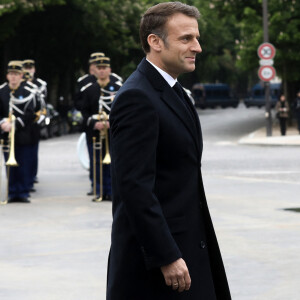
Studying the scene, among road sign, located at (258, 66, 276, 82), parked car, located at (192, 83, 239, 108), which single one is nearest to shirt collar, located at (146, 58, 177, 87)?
road sign, located at (258, 66, 276, 82)

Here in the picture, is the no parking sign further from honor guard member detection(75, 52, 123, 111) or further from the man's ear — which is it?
the man's ear

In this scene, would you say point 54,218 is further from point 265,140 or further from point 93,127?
point 265,140

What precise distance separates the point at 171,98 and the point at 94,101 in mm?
9852

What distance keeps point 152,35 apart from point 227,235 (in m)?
6.34

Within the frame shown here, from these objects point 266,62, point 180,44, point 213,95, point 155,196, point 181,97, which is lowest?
point 213,95

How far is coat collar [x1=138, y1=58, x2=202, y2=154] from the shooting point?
Result: 13.2ft

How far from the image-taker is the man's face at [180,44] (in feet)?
13.1

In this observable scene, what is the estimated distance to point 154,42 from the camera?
3990 millimetres

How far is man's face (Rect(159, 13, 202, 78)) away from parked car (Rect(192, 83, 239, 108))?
75.8 metres

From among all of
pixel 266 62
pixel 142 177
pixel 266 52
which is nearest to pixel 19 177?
pixel 142 177

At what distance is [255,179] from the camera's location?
16938 millimetres

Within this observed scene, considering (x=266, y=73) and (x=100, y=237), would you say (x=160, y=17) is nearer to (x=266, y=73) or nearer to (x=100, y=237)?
(x=100, y=237)

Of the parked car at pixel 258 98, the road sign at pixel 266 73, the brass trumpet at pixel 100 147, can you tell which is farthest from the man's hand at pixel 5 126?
the parked car at pixel 258 98

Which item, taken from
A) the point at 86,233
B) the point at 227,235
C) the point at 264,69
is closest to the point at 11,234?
the point at 86,233
